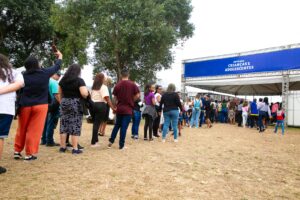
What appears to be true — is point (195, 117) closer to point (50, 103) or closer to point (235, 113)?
point (235, 113)

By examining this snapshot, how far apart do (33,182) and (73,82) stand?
2.29m

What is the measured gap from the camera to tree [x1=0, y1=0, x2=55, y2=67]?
898 inches

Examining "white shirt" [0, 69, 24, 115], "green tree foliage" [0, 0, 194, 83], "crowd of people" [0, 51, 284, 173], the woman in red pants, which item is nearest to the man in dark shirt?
"crowd of people" [0, 51, 284, 173]

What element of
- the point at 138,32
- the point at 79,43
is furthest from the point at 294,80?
the point at 79,43

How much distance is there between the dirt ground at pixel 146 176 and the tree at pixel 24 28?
63.8ft

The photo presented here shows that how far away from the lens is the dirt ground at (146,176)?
3.56m

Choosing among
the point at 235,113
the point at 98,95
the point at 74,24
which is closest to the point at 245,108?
the point at 235,113

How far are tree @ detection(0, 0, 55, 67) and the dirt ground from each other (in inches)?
765

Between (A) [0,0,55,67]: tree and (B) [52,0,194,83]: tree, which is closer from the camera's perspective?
(B) [52,0,194,83]: tree

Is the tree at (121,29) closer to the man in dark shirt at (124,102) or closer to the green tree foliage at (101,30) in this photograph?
the green tree foliage at (101,30)

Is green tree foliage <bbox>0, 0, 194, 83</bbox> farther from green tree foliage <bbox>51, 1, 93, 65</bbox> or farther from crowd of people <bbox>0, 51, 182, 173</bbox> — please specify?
crowd of people <bbox>0, 51, 182, 173</bbox>

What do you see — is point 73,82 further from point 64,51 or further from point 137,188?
point 64,51

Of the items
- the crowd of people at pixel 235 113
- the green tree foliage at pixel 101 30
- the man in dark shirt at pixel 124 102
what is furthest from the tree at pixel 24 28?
the man in dark shirt at pixel 124 102

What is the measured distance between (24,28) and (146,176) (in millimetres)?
23811
